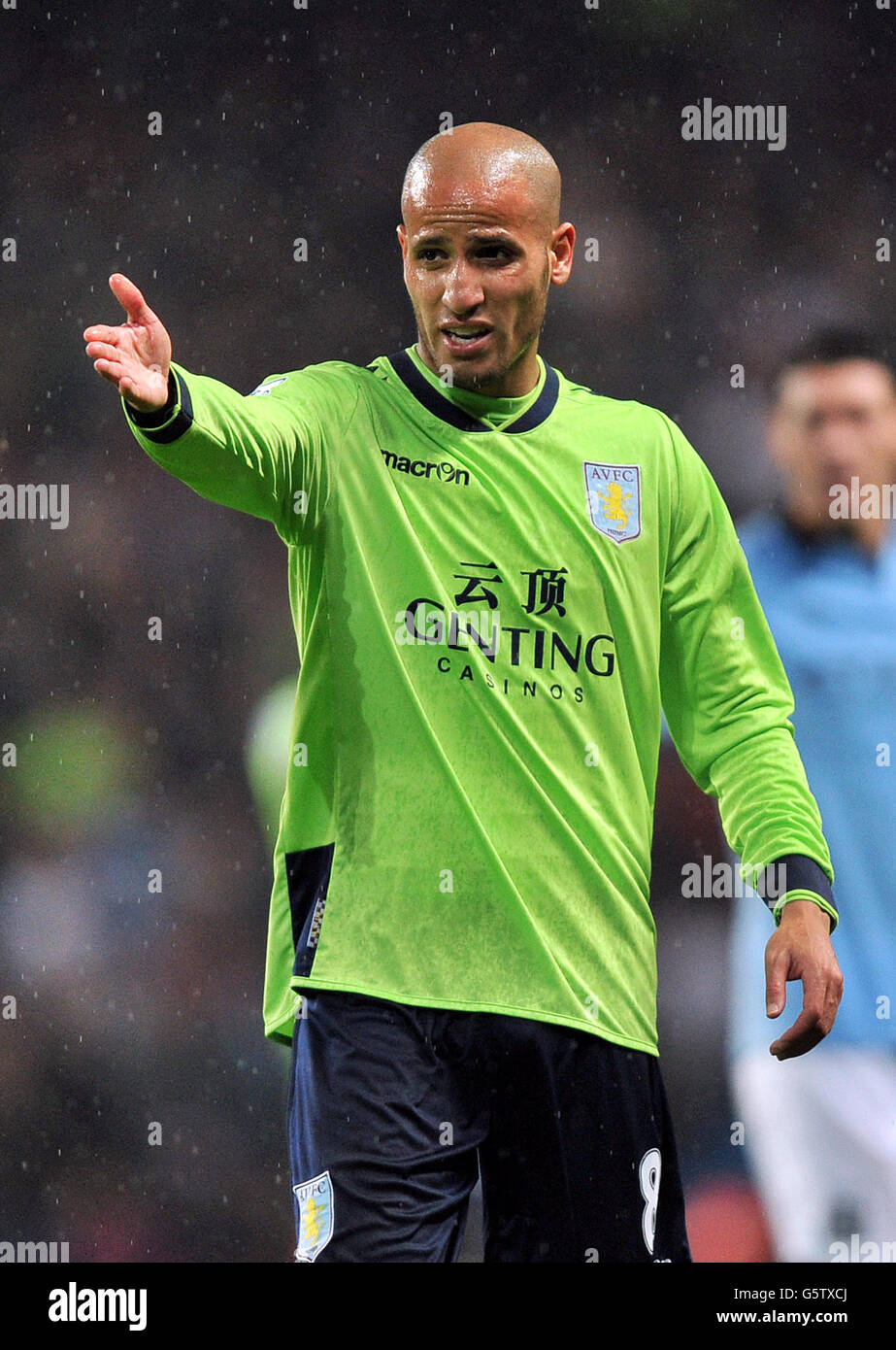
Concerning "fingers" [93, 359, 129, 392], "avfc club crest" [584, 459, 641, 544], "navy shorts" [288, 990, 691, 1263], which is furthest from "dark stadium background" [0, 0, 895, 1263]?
"fingers" [93, 359, 129, 392]

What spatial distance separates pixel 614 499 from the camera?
278 cm

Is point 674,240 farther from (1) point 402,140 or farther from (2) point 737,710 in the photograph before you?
(2) point 737,710

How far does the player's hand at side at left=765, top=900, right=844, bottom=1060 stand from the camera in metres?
2.54

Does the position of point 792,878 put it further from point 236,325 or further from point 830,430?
point 236,325

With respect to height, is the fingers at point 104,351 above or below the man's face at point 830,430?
below

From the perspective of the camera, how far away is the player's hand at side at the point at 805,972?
2.54m

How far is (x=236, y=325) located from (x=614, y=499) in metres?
1.56

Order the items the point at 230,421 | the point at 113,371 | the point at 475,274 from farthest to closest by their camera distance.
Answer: the point at 475,274 < the point at 230,421 < the point at 113,371

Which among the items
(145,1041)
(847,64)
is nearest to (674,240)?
(847,64)

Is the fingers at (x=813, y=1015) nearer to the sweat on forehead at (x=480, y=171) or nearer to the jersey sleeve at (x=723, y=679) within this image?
the jersey sleeve at (x=723, y=679)

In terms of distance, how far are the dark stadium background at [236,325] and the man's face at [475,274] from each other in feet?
4.31

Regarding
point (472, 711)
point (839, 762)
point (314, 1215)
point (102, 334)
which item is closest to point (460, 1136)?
point (314, 1215)

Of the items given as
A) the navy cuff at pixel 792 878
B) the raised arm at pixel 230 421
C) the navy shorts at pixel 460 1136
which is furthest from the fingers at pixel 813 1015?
the raised arm at pixel 230 421

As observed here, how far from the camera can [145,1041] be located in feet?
12.9
